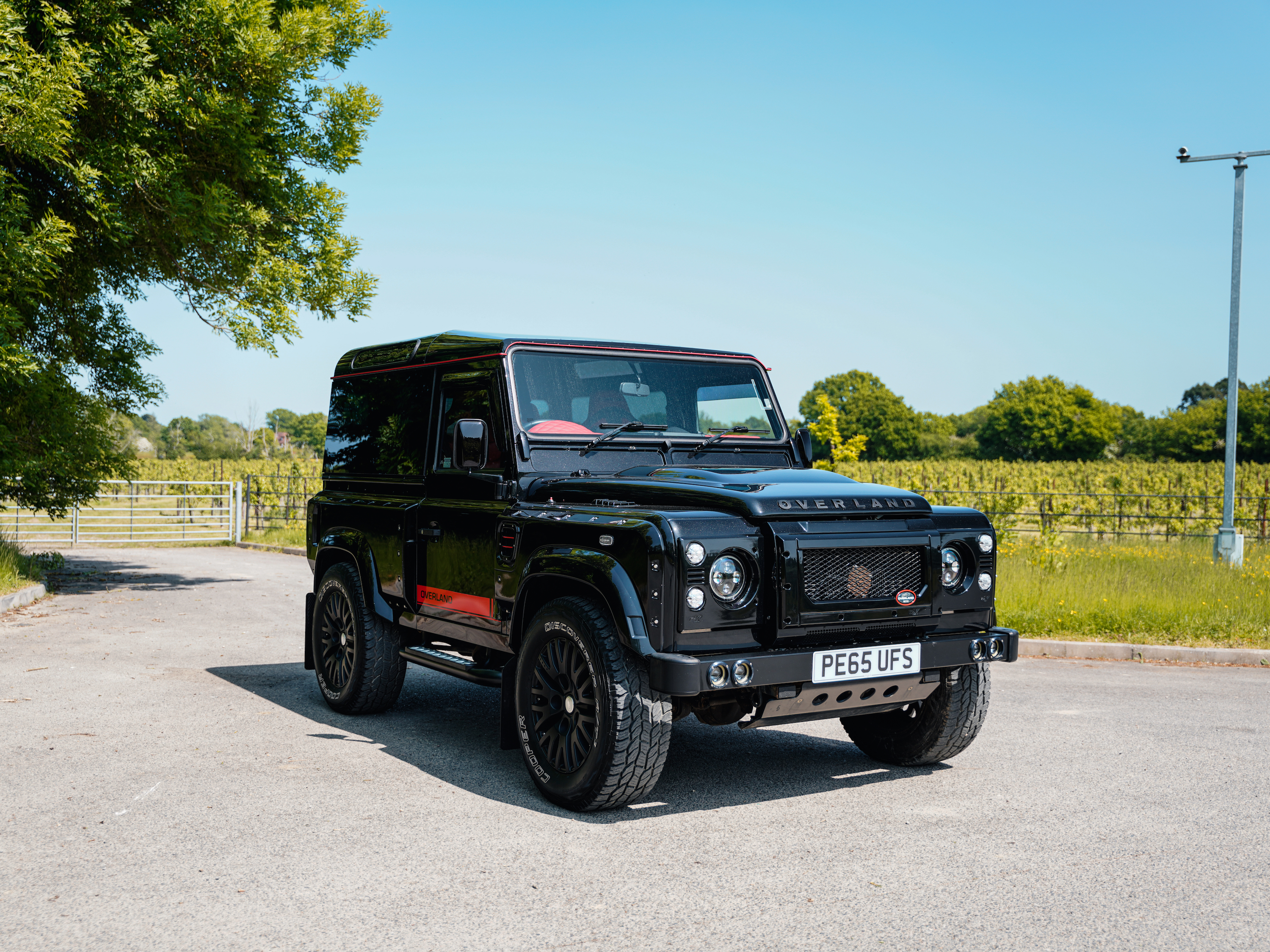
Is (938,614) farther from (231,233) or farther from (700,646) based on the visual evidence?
(231,233)

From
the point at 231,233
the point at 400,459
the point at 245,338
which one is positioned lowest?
the point at 400,459

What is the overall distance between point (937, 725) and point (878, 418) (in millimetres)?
123473

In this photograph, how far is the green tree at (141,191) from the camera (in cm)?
1248

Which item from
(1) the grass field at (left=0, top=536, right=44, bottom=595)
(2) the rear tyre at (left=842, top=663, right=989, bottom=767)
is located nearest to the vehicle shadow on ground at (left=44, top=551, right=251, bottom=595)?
(1) the grass field at (left=0, top=536, right=44, bottom=595)

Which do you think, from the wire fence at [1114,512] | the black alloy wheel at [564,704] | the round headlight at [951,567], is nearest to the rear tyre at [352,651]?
the black alloy wheel at [564,704]

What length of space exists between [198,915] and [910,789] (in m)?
3.43

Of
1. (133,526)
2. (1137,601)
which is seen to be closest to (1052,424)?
(133,526)

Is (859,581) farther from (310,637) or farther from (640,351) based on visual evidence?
(310,637)

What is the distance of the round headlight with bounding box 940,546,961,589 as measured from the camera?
17.4 feet

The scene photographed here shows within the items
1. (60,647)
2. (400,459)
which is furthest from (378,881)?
(60,647)

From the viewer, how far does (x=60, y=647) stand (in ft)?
33.1

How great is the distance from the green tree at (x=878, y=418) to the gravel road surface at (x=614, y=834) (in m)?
117

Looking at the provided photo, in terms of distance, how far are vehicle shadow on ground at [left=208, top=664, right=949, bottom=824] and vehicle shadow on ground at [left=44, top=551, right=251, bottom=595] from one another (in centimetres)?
907

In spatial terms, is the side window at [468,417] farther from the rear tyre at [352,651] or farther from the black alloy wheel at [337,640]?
the black alloy wheel at [337,640]
